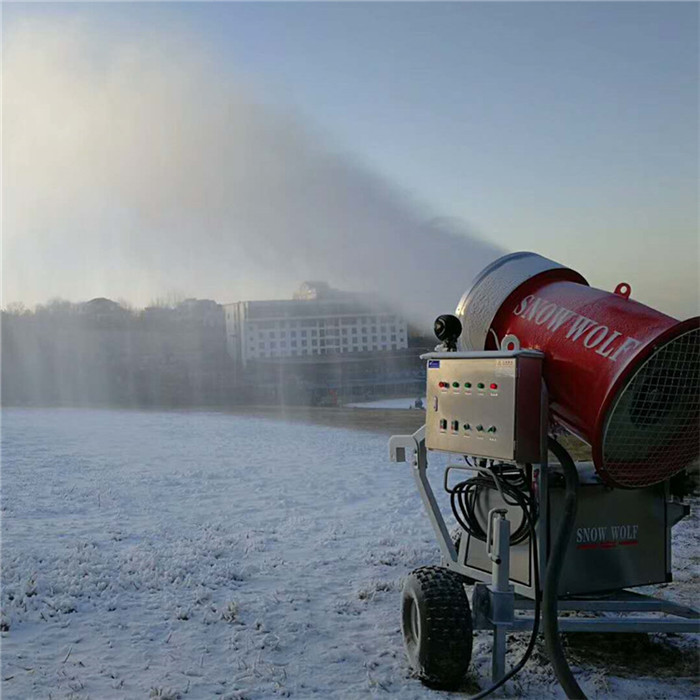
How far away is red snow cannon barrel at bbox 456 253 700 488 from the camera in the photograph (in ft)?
A: 11.4

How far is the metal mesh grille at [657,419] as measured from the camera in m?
3.50

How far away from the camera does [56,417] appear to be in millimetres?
20719

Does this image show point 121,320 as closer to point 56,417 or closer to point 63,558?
point 56,417

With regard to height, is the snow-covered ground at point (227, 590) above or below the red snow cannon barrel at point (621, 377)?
below

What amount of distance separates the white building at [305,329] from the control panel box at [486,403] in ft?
62.6

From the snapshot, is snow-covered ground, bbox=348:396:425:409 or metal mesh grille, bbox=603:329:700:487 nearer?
metal mesh grille, bbox=603:329:700:487

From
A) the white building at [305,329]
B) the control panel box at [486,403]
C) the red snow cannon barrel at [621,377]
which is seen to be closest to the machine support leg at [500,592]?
the control panel box at [486,403]

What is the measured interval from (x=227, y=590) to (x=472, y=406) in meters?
2.71

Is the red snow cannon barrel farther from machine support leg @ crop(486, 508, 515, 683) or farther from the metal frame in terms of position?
machine support leg @ crop(486, 508, 515, 683)

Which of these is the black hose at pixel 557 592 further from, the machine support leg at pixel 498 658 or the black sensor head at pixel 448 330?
the black sensor head at pixel 448 330

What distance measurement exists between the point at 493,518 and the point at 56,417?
19.3 metres

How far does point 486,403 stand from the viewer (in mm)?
3883

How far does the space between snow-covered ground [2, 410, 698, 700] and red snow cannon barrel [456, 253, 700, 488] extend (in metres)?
1.30

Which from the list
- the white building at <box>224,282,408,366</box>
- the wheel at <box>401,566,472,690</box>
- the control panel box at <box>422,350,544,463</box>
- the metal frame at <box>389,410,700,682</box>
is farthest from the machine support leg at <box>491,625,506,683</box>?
the white building at <box>224,282,408,366</box>
